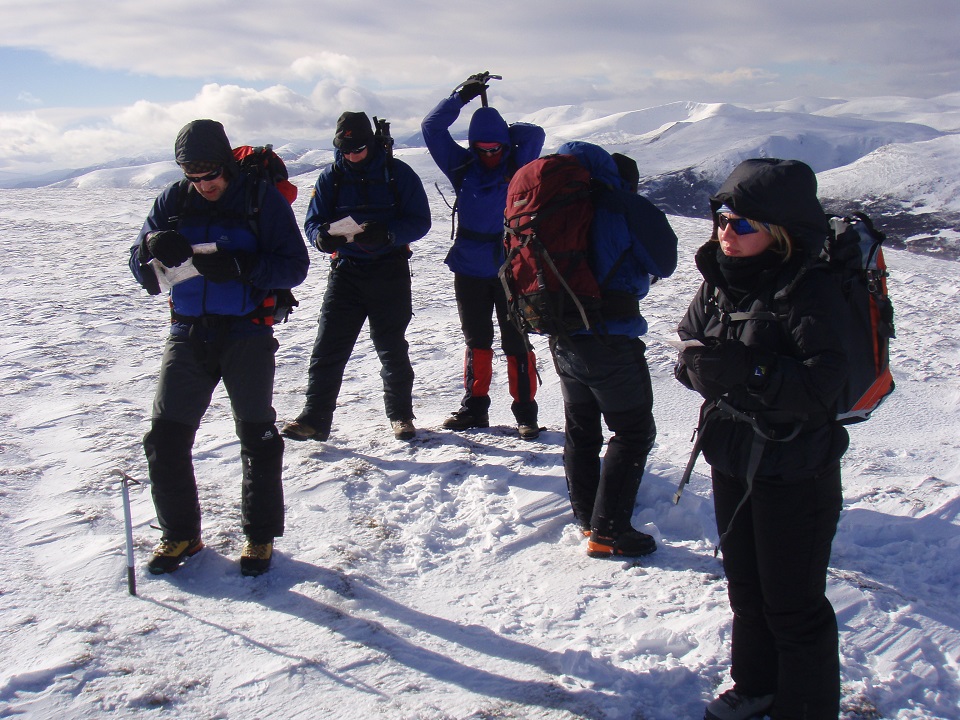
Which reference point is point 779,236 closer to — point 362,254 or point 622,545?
point 622,545

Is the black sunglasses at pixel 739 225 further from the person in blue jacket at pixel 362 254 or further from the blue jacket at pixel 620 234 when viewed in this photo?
the person in blue jacket at pixel 362 254

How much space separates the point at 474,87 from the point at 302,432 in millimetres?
3041

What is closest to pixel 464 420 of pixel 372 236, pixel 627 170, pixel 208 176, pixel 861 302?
pixel 372 236

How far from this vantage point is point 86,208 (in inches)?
700

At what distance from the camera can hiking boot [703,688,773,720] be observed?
272 centimetres

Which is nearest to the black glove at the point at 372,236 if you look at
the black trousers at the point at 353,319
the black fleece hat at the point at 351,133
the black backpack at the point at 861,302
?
the black trousers at the point at 353,319

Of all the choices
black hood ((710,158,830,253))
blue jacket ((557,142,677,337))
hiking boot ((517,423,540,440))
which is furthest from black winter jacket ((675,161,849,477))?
hiking boot ((517,423,540,440))

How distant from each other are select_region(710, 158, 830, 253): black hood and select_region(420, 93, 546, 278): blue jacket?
2.94 metres

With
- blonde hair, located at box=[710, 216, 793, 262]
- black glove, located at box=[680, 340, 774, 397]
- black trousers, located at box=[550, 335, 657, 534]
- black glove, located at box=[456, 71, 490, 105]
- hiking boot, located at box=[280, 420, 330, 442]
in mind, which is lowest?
hiking boot, located at box=[280, 420, 330, 442]

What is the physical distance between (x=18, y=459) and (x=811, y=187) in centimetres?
547

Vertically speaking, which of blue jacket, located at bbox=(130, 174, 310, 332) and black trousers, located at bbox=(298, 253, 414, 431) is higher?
blue jacket, located at bbox=(130, 174, 310, 332)

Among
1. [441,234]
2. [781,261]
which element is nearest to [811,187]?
[781,261]

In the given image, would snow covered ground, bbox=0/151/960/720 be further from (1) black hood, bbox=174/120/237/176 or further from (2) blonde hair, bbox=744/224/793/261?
(1) black hood, bbox=174/120/237/176

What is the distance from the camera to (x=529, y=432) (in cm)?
550
